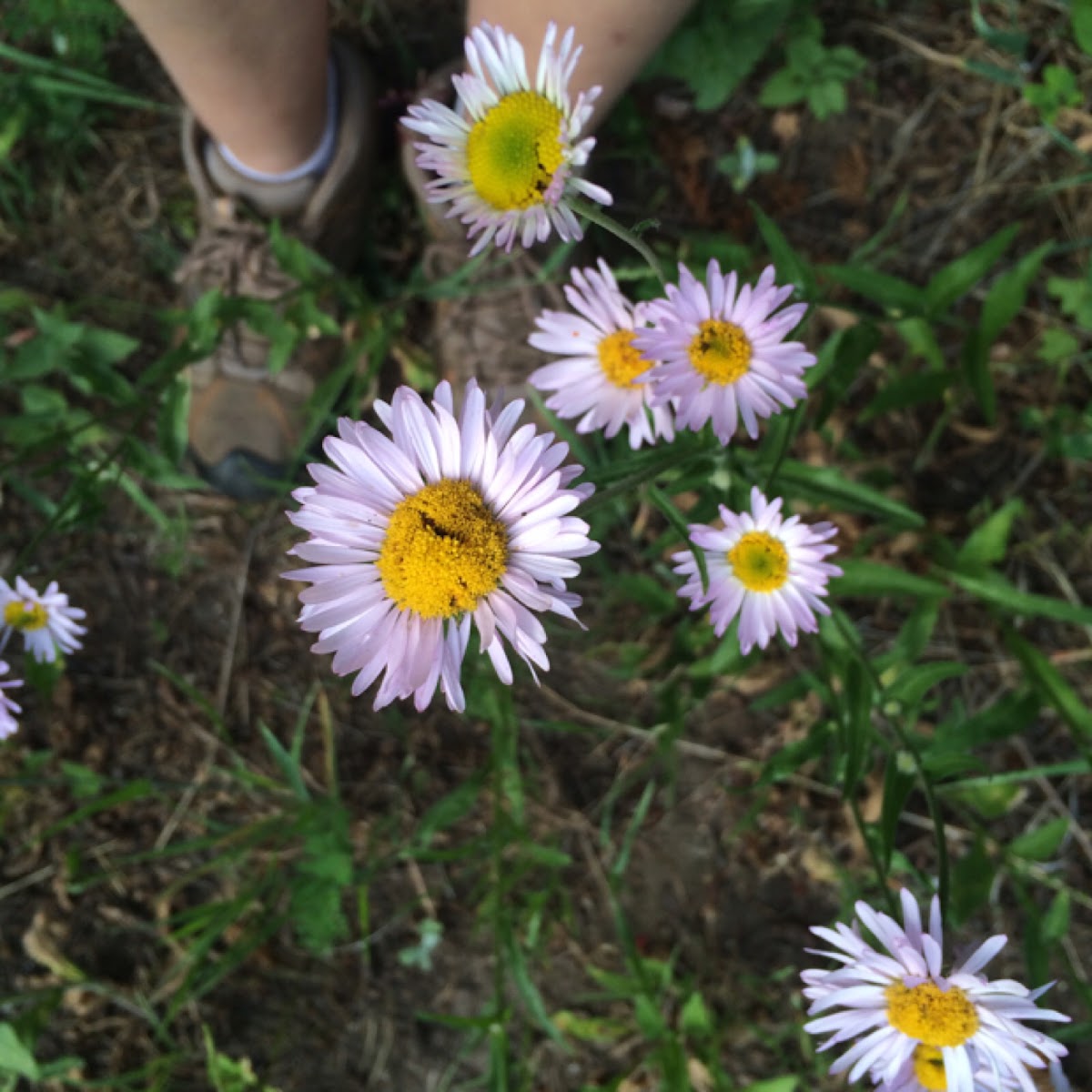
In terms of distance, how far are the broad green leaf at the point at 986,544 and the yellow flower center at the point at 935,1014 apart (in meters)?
0.66

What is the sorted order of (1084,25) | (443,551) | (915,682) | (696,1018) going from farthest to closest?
1. (696,1018)
2. (1084,25)
3. (915,682)
4. (443,551)

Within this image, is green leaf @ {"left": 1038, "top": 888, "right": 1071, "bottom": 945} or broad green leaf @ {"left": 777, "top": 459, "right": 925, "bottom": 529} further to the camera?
green leaf @ {"left": 1038, "top": 888, "right": 1071, "bottom": 945}

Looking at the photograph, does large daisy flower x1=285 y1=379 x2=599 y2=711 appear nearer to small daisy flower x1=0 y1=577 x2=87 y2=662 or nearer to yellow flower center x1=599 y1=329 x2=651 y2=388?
yellow flower center x1=599 y1=329 x2=651 y2=388

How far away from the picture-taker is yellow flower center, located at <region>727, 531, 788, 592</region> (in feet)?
4.36

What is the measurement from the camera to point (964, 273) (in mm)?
1507

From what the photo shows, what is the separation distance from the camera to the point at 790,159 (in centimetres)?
195

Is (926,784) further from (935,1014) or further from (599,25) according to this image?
(599,25)

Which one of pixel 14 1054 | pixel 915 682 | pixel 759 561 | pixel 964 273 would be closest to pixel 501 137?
pixel 759 561

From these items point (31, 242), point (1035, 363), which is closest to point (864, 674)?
point (1035, 363)

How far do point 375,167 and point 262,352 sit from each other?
424mm

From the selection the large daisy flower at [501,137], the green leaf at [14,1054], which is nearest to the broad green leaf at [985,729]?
the large daisy flower at [501,137]

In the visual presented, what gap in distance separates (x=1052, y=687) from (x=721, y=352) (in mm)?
790

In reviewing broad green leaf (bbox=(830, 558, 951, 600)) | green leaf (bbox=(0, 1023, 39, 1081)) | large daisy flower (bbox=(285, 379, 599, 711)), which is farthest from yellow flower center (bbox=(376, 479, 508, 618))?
green leaf (bbox=(0, 1023, 39, 1081))

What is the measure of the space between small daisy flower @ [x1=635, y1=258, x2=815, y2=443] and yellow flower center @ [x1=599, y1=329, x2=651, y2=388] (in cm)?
15
